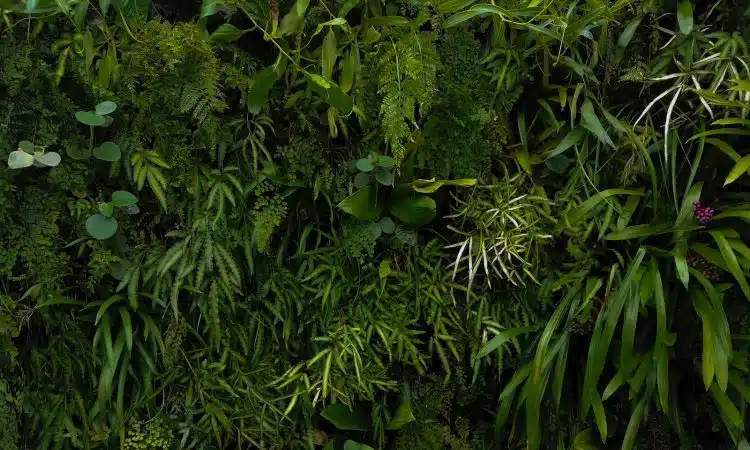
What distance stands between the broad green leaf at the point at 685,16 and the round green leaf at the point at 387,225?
845 mm

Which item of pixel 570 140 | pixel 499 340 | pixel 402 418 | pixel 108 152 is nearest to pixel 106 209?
pixel 108 152

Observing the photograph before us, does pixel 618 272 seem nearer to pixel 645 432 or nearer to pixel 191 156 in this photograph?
pixel 645 432

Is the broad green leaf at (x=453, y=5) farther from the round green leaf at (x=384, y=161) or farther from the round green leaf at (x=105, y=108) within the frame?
the round green leaf at (x=105, y=108)

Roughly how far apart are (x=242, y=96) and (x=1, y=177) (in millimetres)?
563

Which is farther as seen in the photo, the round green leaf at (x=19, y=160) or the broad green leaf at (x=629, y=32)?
the broad green leaf at (x=629, y=32)

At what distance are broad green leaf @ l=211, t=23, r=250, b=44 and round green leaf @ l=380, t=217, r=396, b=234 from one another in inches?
21.9

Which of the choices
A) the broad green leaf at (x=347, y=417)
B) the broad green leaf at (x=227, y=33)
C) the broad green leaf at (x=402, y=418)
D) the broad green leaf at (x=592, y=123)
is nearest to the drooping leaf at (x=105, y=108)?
the broad green leaf at (x=227, y=33)

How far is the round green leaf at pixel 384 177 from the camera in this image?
4.87 feet

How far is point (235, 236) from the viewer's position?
4.85ft

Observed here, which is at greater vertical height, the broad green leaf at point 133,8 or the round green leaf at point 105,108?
the broad green leaf at point 133,8

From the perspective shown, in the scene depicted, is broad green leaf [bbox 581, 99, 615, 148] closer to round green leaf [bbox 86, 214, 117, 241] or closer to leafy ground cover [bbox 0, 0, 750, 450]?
leafy ground cover [bbox 0, 0, 750, 450]

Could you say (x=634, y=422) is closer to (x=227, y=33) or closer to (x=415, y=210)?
(x=415, y=210)

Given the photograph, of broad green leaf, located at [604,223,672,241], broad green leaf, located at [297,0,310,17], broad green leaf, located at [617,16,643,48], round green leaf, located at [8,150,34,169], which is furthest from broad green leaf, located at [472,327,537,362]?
round green leaf, located at [8,150,34,169]

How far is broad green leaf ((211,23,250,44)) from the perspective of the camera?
1388 mm
